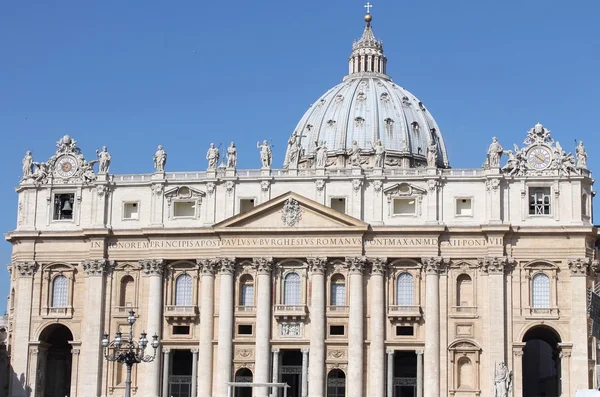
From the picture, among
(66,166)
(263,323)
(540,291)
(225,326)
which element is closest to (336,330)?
(263,323)

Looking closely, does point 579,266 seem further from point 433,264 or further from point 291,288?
point 291,288

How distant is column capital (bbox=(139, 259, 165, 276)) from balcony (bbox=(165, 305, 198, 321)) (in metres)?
2.72

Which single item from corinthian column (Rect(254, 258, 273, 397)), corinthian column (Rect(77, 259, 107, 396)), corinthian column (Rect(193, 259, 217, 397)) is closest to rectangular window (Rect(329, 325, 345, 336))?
corinthian column (Rect(254, 258, 273, 397))

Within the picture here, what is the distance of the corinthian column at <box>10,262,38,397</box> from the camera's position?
86062 mm

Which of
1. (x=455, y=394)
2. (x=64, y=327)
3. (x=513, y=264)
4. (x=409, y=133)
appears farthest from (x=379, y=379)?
(x=409, y=133)

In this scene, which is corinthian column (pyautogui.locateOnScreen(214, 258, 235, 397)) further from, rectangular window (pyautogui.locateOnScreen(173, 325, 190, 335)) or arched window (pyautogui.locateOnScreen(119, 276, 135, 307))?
arched window (pyautogui.locateOnScreen(119, 276, 135, 307))

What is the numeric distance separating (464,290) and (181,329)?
19.8 meters

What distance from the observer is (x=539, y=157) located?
275ft

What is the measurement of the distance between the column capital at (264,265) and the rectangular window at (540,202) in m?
18.1

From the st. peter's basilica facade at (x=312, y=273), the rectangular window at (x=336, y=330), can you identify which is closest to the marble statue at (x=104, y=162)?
the st. peter's basilica facade at (x=312, y=273)

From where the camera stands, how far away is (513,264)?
82375 mm

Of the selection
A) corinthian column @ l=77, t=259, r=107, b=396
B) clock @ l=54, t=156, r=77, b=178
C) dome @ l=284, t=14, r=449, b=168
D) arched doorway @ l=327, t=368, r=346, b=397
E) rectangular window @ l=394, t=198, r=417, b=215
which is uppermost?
dome @ l=284, t=14, r=449, b=168

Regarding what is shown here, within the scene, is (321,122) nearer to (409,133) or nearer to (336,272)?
(409,133)

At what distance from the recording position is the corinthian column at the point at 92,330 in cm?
8481
